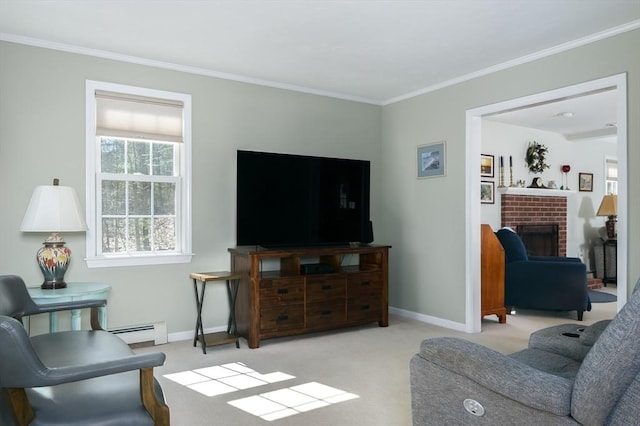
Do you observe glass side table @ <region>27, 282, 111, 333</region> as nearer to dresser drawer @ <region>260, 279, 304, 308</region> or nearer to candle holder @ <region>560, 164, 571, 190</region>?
dresser drawer @ <region>260, 279, 304, 308</region>

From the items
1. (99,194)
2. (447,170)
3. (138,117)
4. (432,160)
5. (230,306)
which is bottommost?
(230,306)

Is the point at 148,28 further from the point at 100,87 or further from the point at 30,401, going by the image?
the point at 30,401

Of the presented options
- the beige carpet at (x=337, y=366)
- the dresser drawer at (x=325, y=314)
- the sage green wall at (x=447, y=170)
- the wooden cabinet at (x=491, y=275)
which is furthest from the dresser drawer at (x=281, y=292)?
the wooden cabinet at (x=491, y=275)

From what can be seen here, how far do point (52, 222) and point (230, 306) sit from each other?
1721mm

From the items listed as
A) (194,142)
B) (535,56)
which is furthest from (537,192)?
(194,142)

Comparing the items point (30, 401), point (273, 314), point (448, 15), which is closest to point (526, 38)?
point (448, 15)

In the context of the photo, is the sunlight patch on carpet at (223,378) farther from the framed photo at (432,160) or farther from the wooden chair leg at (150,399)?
the framed photo at (432,160)

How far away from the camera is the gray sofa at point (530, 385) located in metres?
1.43

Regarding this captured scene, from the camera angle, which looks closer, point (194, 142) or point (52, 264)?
point (52, 264)

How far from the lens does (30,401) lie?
5.45ft

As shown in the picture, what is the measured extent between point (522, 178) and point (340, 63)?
159 inches

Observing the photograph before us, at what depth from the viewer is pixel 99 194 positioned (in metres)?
3.90

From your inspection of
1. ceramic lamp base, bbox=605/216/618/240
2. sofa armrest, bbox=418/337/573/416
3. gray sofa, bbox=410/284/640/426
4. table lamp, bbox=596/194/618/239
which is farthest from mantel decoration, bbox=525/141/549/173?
sofa armrest, bbox=418/337/573/416

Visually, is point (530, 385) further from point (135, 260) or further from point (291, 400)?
point (135, 260)
